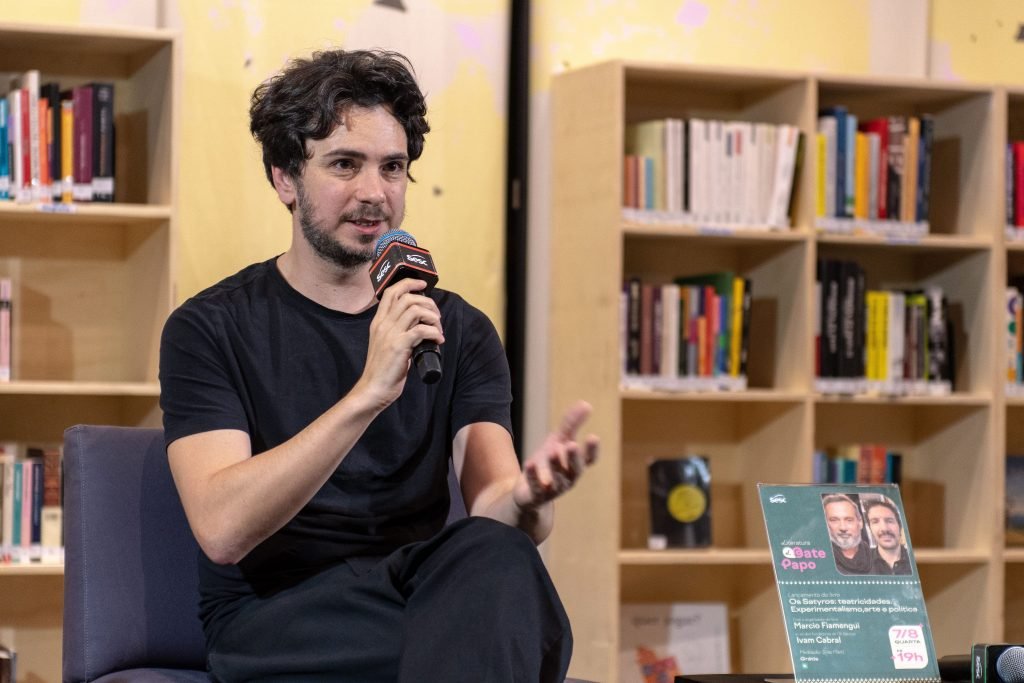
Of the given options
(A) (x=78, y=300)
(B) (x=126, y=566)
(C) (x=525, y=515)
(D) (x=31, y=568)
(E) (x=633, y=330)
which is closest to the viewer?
(C) (x=525, y=515)

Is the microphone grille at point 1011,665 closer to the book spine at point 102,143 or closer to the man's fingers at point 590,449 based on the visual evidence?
the man's fingers at point 590,449

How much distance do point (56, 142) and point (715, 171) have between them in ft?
5.61

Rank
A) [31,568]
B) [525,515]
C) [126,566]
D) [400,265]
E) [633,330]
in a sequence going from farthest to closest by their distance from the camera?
[633,330]
[31,568]
[126,566]
[525,515]
[400,265]

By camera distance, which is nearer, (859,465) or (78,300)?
(78,300)

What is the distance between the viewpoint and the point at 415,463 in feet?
6.98

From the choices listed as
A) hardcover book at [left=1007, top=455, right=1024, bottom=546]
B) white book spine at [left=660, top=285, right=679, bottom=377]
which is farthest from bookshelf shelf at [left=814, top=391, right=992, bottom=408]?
white book spine at [left=660, top=285, right=679, bottom=377]

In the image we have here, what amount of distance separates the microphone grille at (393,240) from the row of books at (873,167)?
1.99 meters

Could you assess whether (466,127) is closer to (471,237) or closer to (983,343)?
(471,237)

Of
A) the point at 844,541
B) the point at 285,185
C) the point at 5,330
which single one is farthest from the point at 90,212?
the point at 844,541

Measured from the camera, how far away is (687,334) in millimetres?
3646

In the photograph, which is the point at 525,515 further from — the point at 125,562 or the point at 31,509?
the point at 31,509

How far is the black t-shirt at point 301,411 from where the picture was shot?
6.63 feet

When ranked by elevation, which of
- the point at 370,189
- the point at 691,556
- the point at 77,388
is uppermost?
the point at 370,189

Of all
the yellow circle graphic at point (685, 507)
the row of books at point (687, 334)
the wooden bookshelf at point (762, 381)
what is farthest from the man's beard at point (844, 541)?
the yellow circle graphic at point (685, 507)
